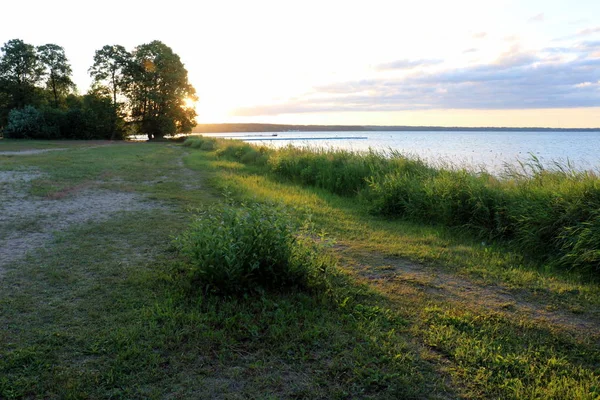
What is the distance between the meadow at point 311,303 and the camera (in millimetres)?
2803

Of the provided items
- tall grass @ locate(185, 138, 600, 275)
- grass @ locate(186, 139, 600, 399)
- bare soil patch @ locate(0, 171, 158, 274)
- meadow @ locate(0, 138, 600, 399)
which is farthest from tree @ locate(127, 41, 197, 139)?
grass @ locate(186, 139, 600, 399)

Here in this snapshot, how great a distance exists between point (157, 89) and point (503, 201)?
50.4m

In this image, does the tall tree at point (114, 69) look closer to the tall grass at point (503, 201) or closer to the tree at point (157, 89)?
the tree at point (157, 89)

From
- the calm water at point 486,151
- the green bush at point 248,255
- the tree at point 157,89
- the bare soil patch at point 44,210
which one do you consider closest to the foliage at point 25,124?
the tree at point 157,89

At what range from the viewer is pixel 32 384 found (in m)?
2.68

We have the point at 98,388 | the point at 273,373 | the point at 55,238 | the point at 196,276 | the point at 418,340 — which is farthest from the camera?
the point at 55,238

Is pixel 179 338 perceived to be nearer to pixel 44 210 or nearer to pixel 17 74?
pixel 44 210

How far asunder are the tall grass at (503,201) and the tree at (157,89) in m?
43.9

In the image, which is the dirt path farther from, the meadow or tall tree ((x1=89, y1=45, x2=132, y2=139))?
tall tree ((x1=89, y1=45, x2=132, y2=139))

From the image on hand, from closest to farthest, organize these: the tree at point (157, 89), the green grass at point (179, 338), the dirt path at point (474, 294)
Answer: the green grass at point (179, 338), the dirt path at point (474, 294), the tree at point (157, 89)

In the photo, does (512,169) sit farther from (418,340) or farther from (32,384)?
(32,384)

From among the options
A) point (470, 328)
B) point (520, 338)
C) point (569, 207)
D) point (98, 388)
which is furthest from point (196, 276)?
point (569, 207)

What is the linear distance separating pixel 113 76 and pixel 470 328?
5642 centimetres

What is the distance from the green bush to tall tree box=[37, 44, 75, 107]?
188 feet
